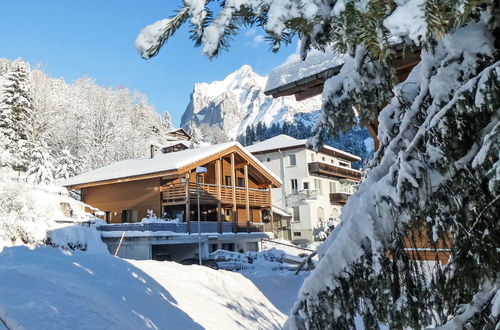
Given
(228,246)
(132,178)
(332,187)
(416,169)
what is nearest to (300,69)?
(416,169)

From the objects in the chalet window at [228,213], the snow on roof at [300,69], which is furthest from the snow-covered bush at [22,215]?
the chalet window at [228,213]

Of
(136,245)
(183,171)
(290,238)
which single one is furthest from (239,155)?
(290,238)

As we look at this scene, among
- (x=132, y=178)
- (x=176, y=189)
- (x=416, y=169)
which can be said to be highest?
(x=132, y=178)

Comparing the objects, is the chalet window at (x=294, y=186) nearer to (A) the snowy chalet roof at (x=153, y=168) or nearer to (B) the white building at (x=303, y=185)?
(B) the white building at (x=303, y=185)

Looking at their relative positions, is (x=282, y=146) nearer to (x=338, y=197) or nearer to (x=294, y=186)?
(x=294, y=186)

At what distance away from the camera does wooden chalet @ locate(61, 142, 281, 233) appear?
24703 mm

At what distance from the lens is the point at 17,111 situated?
39.8 meters

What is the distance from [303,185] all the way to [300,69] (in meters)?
36.3

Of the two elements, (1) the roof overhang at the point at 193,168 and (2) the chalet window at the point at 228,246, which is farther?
(2) the chalet window at the point at 228,246

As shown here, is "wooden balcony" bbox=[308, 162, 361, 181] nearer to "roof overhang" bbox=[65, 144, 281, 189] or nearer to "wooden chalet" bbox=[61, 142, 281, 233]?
"roof overhang" bbox=[65, 144, 281, 189]

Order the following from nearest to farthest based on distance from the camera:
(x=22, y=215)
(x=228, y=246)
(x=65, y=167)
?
(x=22, y=215) < (x=228, y=246) < (x=65, y=167)

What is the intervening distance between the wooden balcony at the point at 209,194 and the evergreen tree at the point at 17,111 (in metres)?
18.5

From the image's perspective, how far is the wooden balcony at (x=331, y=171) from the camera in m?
41.3

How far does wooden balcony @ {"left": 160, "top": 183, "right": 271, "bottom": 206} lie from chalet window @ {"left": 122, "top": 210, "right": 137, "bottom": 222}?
278 centimetres
